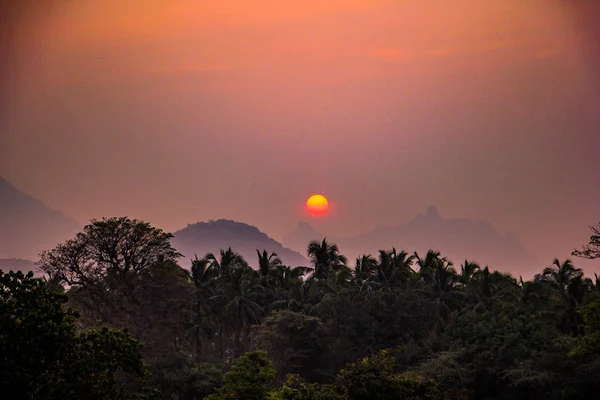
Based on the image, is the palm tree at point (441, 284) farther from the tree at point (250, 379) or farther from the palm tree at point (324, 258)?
the tree at point (250, 379)

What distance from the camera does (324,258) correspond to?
85.3 meters

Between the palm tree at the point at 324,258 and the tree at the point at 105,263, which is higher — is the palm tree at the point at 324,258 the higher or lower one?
the higher one

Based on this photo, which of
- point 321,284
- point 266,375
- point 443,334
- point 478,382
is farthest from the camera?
point 321,284

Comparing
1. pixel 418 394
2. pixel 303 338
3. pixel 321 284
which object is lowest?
pixel 418 394

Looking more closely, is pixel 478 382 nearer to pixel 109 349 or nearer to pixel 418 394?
pixel 418 394

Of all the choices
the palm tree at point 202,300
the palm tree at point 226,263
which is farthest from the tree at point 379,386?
the palm tree at point 226,263

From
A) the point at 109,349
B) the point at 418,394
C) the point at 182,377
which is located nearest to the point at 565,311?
the point at 418,394

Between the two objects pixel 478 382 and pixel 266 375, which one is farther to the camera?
pixel 478 382

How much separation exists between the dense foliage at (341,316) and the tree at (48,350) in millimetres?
15131

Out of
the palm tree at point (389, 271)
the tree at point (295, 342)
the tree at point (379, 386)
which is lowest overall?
the tree at point (379, 386)

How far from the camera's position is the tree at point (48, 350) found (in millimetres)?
21922

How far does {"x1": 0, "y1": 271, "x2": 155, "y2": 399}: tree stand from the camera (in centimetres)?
2192

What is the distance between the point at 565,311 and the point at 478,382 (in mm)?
10580

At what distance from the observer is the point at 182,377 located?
52375mm
